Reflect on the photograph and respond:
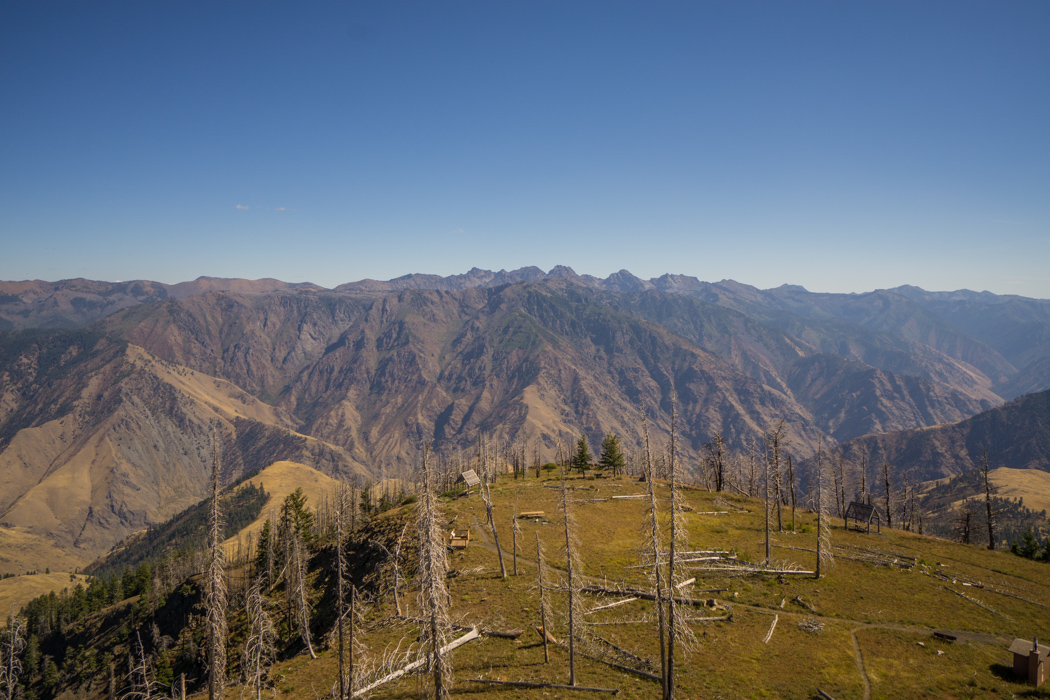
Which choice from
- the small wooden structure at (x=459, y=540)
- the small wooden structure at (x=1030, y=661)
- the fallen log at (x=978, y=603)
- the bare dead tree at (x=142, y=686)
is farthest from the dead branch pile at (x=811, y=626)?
the bare dead tree at (x=142, y=686)

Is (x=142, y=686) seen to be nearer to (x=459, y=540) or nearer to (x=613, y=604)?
(x=613, y=604)

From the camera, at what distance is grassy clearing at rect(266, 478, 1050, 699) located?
3541cm

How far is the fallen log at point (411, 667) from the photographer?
961 inches

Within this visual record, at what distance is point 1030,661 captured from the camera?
35.4 metres

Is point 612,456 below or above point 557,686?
above

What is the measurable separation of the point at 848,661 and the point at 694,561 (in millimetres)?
18094

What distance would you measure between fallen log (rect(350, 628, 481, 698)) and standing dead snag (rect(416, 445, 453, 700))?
1.17 ft

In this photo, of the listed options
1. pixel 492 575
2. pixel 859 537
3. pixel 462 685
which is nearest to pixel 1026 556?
pixel 859 537

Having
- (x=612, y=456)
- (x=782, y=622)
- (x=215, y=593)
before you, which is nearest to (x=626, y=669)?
(x=782, y=622)

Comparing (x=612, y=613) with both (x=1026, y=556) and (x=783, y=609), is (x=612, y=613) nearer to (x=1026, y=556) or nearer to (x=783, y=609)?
(x=783, y=609)

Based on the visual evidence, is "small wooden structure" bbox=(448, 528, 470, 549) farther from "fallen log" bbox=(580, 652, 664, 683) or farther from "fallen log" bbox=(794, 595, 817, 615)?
"fallen log" bbox=(794, 595, 817, 615)

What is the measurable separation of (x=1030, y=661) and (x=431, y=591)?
4505cm

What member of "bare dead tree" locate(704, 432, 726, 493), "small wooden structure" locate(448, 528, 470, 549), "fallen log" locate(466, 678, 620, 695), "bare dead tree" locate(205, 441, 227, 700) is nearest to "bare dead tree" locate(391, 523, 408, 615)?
"small wooden structure" locate(448, 528, 470, 549)

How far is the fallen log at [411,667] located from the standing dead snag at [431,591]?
14.0 inches
